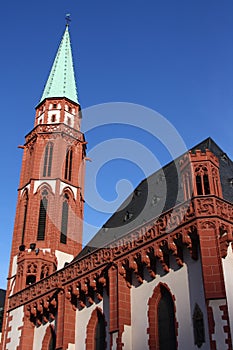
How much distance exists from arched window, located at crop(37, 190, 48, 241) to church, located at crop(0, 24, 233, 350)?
0.26 feet

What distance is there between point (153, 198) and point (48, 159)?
16.7 metres

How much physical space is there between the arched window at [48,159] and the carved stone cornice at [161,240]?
606 inches

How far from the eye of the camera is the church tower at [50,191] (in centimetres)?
3453

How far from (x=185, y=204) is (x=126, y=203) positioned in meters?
10.1

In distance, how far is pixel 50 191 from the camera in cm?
3897

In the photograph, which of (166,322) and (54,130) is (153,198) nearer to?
→ (166,322)

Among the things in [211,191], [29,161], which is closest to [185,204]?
[211,191]

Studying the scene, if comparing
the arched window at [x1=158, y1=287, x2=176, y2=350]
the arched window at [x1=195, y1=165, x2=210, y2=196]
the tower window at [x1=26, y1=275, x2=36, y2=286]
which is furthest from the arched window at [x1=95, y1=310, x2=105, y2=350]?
the tower window at [x1=26, y1=275, x2=36, y2=286]

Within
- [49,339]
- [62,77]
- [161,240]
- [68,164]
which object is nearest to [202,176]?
[161,240]

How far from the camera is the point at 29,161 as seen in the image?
1649 inches

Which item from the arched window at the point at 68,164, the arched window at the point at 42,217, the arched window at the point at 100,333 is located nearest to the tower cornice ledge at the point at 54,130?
the arched window at the point at 68,164

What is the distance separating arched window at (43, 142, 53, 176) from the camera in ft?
132

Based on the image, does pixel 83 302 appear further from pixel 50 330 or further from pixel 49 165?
pixel 49 165

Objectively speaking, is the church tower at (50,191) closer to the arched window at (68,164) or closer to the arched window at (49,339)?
the arched window at (68,164)
